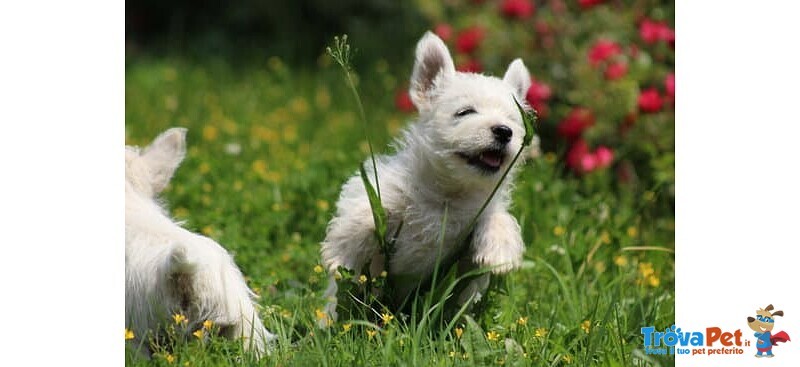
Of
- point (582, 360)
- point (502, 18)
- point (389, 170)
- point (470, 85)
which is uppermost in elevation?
point (502, 18)

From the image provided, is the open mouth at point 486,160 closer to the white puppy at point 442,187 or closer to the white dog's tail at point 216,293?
the white puppy at point 442,187

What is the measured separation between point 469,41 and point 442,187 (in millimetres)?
3625

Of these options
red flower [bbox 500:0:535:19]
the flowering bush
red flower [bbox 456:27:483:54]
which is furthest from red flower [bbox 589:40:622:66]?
red flower [bbox 456:27:483:54]

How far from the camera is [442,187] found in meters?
4.14

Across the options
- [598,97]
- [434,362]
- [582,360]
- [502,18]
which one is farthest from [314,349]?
[502,18]

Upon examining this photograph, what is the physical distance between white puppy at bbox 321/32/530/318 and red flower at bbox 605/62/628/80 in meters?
2.68

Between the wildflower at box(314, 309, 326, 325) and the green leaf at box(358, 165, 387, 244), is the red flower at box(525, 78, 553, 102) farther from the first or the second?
the wildflower at box(314, 309, 326, 325)

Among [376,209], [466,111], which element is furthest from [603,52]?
[376,209]

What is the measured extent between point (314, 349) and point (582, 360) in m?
1.00

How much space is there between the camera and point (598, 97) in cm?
701

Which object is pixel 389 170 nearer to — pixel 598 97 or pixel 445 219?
pixel 445 219

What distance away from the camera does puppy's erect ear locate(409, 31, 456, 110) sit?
4.20 m
